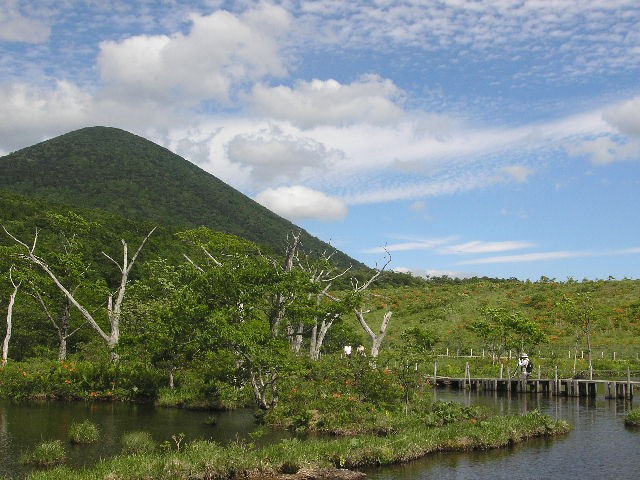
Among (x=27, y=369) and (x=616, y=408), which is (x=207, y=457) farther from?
(x=616, y=408)

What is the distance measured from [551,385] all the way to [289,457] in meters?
27.9

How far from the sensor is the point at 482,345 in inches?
2221

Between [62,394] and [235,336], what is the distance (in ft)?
47.1

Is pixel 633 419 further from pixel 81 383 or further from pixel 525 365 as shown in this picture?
pixel 81 383

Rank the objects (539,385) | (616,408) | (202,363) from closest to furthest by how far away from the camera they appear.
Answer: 1. (616,408)
2. (202,363)
3. (539,385)

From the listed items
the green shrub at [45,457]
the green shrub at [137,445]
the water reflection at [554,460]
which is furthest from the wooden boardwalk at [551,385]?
the green shrub at [45,457]

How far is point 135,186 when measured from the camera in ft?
418

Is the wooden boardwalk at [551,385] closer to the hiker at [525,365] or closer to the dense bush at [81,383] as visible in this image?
the hiker at [525,365]

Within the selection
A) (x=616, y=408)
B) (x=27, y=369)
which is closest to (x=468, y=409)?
(x=616, y=408)

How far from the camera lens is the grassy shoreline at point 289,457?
16.4m

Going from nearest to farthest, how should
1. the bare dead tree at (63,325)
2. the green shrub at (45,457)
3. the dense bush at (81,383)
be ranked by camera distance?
the green shrub at (45,457), the dense bush at (81,383), the bare dead tree at (63,325)

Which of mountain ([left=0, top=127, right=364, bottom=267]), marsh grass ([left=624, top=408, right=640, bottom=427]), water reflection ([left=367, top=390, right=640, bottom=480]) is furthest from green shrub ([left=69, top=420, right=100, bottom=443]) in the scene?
mountain ([left=0, top=127, right=364, bottom=267])

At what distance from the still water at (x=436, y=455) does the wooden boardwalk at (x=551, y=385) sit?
8.61 ft

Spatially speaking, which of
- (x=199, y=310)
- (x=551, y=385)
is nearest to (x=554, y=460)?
(x=199, y=310)
